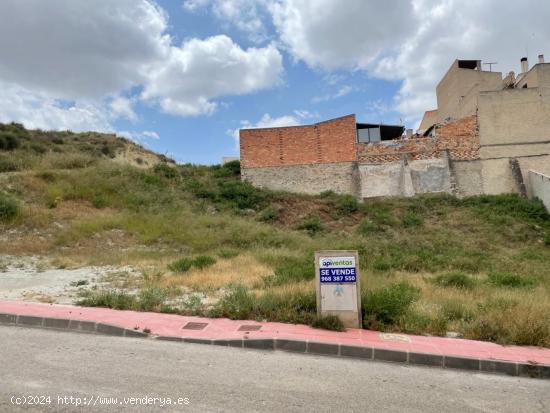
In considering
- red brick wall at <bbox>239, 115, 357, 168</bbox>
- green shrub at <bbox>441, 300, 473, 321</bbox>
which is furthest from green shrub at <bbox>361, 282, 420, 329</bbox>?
red brick wall at <bbox>239, 115, 357, 168</bbox>

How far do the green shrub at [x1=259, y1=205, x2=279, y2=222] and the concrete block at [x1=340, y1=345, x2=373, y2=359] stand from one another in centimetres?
1417

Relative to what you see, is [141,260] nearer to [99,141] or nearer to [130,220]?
[130,220]

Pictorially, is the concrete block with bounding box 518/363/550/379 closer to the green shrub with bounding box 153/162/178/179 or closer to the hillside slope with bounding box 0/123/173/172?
the green shrub with bounding box 153/162/178/179

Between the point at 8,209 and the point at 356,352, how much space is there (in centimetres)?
1542

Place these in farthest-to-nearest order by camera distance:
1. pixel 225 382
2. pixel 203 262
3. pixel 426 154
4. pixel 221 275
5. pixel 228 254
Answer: pixel 426 154 → pixel 228 254 → pixel 203 262 → pixel 221 275 → pixel 225 382

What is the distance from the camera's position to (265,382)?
4.41 m

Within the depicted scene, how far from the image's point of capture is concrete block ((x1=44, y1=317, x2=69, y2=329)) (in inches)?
248

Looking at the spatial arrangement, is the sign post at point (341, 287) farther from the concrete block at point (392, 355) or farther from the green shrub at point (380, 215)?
the green shrub at point (380, 215)

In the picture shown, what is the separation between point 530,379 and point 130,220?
1495 cm

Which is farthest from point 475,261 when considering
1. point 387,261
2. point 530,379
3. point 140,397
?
point 140,397

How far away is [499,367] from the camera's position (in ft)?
17.2

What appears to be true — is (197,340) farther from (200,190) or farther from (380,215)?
(200,190)

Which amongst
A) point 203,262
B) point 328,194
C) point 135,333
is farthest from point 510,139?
point 135,333

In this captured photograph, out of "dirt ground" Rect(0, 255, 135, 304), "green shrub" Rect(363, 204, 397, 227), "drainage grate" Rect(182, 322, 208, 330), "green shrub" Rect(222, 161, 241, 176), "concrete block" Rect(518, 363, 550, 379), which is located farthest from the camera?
"green shrub" Rect(222, 161, 241, 176)
